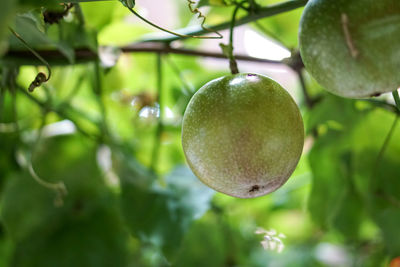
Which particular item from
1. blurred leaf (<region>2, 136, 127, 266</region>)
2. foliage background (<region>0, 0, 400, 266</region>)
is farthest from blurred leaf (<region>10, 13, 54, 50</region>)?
blurred leaf (<region>2, 136, 127, 266</region>)

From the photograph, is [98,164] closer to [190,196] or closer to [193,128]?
[190,196]

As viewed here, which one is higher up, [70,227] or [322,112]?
[322,112]

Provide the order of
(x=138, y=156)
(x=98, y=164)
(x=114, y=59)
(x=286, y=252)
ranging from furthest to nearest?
(x=286, y=252) → (x=138, y=156) → (x=98, y=164) → (x=114, y=59)

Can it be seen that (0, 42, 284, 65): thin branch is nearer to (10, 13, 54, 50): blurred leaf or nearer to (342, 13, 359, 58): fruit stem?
(10, 13, 54, 50): blurred leaf

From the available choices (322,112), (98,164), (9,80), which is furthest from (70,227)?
(322,112)

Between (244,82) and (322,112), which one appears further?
(322,112)

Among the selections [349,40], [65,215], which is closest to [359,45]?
[349,40]

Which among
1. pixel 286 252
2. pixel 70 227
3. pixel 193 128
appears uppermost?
pixel 193 128

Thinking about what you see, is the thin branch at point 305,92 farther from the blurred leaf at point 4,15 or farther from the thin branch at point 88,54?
the blurred leaf at point 4,15
